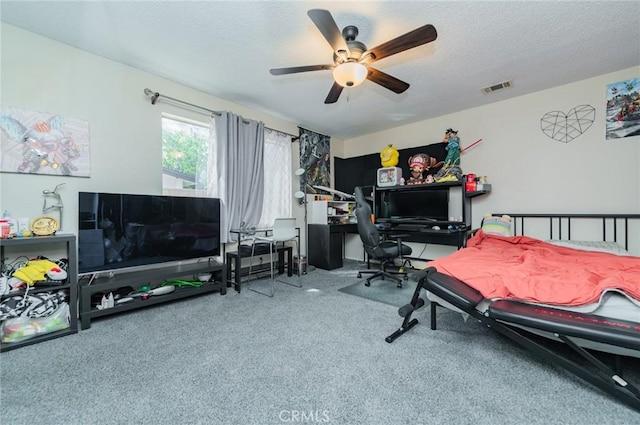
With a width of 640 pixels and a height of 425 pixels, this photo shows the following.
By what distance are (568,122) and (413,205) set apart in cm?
201

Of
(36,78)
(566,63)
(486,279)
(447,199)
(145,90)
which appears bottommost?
(486,279)

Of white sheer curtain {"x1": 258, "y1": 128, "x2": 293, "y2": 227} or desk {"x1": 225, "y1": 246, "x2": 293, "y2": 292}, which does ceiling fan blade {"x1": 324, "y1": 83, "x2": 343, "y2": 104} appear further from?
desk {"x1": 225, "y1": 246, "x2": 293, "y2": 292}

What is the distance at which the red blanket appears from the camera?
4.52ft

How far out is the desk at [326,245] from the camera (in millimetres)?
3977

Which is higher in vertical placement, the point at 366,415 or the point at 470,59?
the point at 470,59

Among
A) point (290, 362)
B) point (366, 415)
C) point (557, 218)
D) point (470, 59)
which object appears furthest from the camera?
point (557, 218)

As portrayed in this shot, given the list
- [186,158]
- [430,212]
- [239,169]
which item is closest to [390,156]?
[430,212]

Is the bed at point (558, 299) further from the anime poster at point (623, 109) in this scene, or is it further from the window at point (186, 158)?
the window at point (186, 158)

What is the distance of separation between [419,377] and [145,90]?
11.6 feet

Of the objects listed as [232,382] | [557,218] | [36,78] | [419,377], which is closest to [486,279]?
[419,377]

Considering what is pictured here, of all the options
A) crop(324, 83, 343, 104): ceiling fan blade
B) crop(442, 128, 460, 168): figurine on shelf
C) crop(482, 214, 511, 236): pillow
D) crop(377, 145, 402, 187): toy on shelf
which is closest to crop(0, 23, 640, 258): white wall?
crop(442, 128, 460, 168): figurine on shelf

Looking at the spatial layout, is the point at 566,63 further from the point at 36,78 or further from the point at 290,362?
the point at 36,78

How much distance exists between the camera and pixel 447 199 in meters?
3.63

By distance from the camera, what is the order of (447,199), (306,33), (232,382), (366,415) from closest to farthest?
(366,415), (232,382), (306,33), (447,199)
